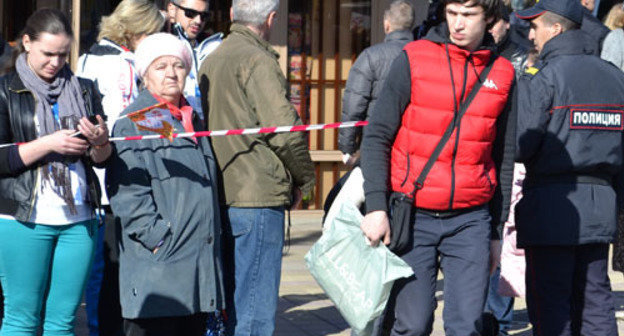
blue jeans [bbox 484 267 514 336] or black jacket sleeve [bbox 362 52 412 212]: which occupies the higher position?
black jacket sleeve [bbox 362 52 412 212]

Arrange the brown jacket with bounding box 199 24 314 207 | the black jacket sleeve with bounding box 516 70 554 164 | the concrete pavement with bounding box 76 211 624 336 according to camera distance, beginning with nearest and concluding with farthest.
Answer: the brown jacket with bounding box 199 24 314 207 < the black jacket sleeve with bounding box 516 70 554 164 < the concrete pavement with bounding box 76 211 624 336

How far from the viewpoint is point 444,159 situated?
472 cm

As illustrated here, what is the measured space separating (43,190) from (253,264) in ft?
A: 3.54

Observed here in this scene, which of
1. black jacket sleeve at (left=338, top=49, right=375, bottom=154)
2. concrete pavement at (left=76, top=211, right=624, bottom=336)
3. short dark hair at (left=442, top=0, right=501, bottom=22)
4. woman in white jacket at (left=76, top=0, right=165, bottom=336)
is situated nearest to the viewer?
short dark hair at (left=442, top=0, right=501, bottom=22)

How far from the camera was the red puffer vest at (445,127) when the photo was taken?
186 inches

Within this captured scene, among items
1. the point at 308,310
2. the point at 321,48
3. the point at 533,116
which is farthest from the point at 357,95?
the point at 321,48

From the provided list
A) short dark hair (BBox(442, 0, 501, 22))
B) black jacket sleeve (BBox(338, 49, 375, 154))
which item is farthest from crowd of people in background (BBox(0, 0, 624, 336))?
black jacket sleeve (BBox(338, 49, 375, 154))

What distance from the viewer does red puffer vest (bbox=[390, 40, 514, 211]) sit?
4.72 metres

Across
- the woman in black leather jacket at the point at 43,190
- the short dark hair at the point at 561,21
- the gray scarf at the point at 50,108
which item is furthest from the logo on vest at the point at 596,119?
the gray scarf at the point at 50,108

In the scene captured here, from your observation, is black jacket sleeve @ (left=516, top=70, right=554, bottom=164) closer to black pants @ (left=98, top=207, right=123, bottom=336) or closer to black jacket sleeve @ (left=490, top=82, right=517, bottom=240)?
black jacket sleeve @ (left=490, top=82, right=517, bottom=240)

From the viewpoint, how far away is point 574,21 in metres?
5.76

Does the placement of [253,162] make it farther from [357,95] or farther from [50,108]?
[357,95]

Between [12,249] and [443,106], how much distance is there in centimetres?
203

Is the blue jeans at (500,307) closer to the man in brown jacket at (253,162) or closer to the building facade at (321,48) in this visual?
the man in brown jacket at (253,162)
